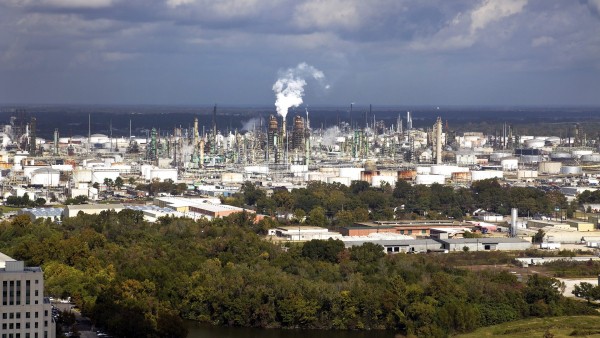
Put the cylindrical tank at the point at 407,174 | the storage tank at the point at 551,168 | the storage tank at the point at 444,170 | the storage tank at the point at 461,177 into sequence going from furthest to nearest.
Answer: the storage tank at the point at 551,168 < the storage tank at the point at 444,170 < the storage tank at the point at 461,177 < the cylindrical tank at the point at 407,174

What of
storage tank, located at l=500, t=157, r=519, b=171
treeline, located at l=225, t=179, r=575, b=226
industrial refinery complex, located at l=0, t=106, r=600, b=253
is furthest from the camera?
storage tank, located at l=500, t=157, r=519, b=171

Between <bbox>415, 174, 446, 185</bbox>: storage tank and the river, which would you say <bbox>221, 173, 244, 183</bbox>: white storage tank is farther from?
the river

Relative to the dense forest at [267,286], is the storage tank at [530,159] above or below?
above

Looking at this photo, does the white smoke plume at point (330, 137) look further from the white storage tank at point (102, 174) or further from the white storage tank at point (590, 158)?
the white storage tank at point (102, 174)

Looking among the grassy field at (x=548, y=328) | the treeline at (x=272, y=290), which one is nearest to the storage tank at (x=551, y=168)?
the treeline at (x=272, y=290)

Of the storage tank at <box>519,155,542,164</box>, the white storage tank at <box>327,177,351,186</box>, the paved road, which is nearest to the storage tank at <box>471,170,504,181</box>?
the white storage tank at <box>327,177,351,186</box>
